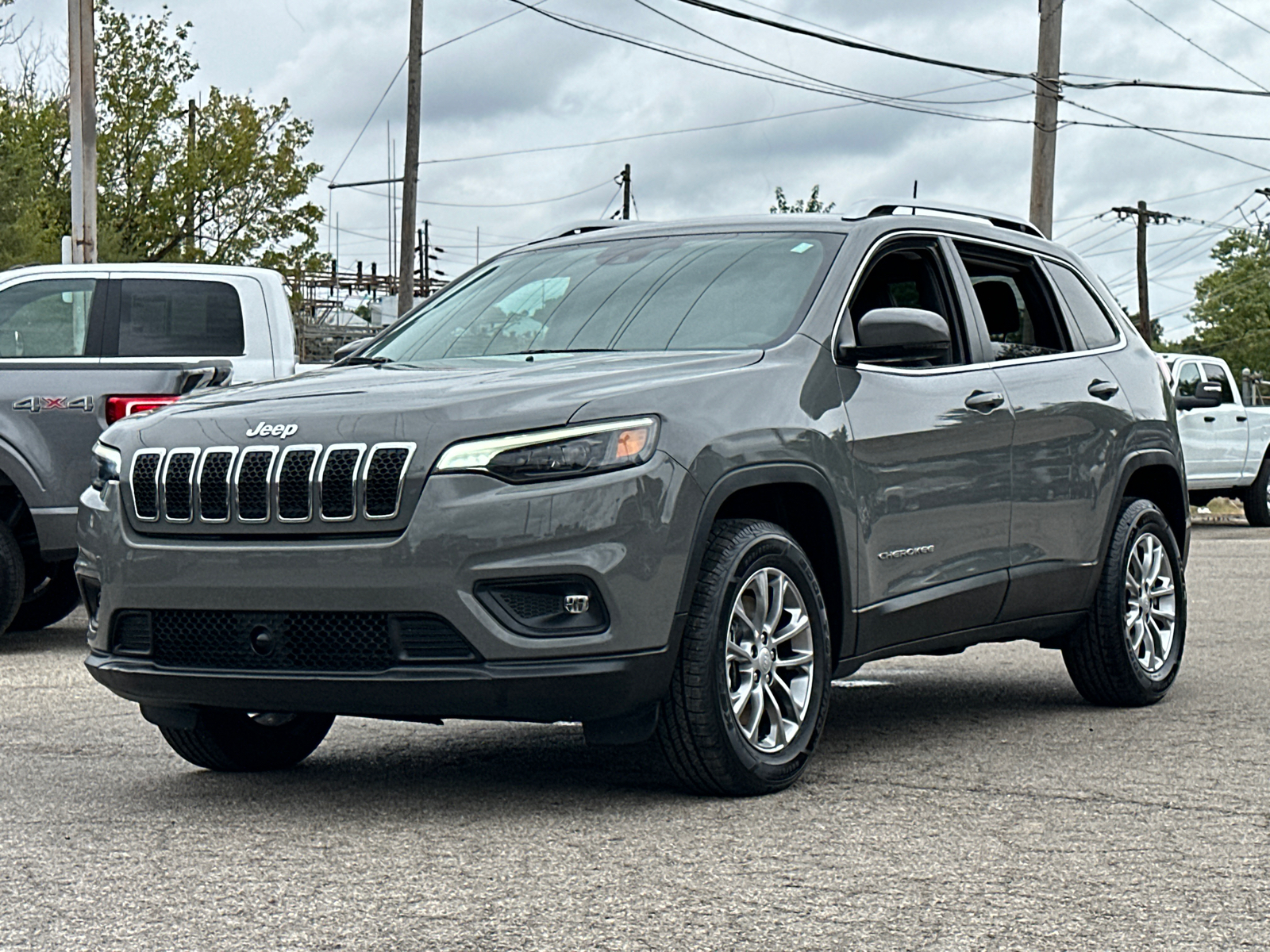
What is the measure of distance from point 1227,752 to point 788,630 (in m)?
1.76

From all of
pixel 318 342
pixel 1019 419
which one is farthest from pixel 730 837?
pixel 318 342

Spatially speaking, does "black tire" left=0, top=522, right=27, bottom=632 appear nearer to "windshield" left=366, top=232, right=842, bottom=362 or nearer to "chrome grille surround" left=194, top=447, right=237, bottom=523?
"windshield" left=366, top=232, right=842, bottom=362

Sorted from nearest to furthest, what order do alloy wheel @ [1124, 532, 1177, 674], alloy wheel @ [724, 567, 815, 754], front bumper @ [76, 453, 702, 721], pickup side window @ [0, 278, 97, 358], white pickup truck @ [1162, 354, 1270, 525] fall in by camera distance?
front bumper @ [76, 453, 702, 721] → alloy wheel @ [724, 567, 815, 754] → alloy wheel @ [1124, 532, 1177, 674] → pickup side window @ [0, 278, 97, 358] → white pickup truck @ [1162, 354, 1270, 525]

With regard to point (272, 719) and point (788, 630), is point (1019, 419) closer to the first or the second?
point (788, 630)

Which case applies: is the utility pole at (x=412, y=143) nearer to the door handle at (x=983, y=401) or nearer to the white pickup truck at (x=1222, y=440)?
the white pickup truck at (x=1222, y=440)

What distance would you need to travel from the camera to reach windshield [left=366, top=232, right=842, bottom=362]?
616 centimetres

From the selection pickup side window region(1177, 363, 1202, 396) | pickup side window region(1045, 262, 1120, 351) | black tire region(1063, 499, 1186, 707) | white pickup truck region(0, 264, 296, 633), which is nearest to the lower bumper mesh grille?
black tire region(1063, 499, 1186, 707)

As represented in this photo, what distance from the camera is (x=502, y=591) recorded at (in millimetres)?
5066

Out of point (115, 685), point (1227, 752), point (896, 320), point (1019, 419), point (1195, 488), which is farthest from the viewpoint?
point (1195, 488)

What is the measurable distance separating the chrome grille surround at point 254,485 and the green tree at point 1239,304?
10753 centimetres

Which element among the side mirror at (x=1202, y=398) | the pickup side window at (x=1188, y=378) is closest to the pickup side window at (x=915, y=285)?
the side mirror at (x=1202, y=398)

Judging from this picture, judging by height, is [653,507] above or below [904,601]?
above

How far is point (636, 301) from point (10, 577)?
4.93 m

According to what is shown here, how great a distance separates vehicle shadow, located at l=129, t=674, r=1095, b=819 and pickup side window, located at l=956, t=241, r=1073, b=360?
4.70ft
